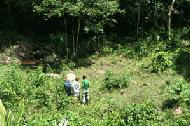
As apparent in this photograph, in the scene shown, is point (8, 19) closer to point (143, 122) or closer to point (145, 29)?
point (145, 29)

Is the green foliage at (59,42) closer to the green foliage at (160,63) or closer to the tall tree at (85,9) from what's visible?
the tall tree at (85,9)

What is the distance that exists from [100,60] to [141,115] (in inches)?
382

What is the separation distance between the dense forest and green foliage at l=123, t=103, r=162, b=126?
0.03 metres

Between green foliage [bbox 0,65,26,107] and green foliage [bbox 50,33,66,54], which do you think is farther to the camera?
green foliage [bbox 50,33,66,54]

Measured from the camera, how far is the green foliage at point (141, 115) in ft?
56.8

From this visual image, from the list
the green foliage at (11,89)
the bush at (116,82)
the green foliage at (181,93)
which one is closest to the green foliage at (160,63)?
the bush at (116,82)

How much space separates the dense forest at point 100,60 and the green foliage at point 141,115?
0.03 metres

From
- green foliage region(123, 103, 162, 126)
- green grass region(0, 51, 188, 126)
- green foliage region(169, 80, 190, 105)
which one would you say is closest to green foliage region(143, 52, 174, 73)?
green grass region(0, 51, 188, 126)

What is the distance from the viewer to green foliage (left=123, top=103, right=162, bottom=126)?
1732cm

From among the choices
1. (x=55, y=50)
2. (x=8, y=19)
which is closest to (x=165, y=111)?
(x=55, y=50)

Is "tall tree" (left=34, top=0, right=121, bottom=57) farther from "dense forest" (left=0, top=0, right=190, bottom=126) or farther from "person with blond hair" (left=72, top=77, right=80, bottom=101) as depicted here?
"person with blond hair" (left=72, top=77, right=80, bottom=101)

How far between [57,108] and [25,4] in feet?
38.9

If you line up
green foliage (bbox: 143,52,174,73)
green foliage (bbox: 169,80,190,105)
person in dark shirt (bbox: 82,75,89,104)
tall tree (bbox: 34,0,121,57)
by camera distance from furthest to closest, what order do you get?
1. tall tree (bbox: 34,0,121,57)
2. green foliage (bbox: 143,52,174,73)
3. person in dark shirt (bbox: 82,75,89,104)
4. green foliage (bbox: 169,80,190,105)

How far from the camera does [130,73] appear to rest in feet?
79.6
